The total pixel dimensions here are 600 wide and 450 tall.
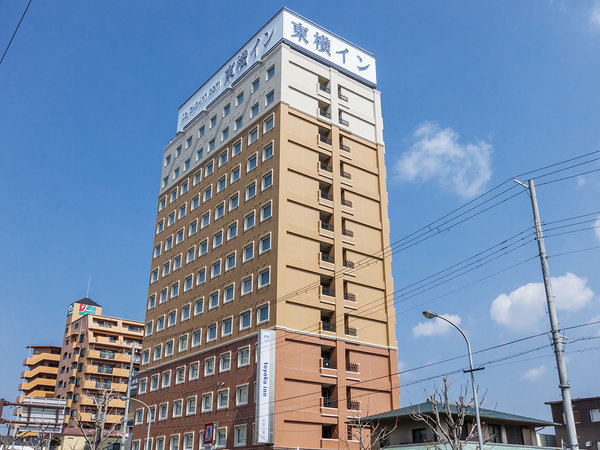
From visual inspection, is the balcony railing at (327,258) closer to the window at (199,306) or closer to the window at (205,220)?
the window at (199,306)

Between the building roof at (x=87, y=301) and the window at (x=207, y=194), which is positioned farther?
the building roof at (x=87, y=301)

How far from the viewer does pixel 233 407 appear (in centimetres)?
5522

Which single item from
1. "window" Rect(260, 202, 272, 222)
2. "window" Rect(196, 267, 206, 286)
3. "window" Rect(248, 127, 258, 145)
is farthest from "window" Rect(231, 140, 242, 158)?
"window" Rect(196, 267, 206, 286)

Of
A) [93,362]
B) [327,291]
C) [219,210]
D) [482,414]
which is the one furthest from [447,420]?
[93,362]

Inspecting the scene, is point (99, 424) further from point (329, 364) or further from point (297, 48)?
point (297, 48)

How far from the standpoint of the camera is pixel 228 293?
206 feet

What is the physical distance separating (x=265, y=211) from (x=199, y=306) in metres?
14.9

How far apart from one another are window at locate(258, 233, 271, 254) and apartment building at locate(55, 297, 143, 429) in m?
64.3

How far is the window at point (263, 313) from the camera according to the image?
55.6 metres

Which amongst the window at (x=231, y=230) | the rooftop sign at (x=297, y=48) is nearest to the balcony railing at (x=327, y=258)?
the window at (x=231, y=230)

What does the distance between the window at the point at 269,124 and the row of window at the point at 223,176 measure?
221 cm

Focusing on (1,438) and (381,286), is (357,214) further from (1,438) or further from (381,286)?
(1,438)

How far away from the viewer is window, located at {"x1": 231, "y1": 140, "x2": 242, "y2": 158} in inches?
2761

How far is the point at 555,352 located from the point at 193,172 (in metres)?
61.9
